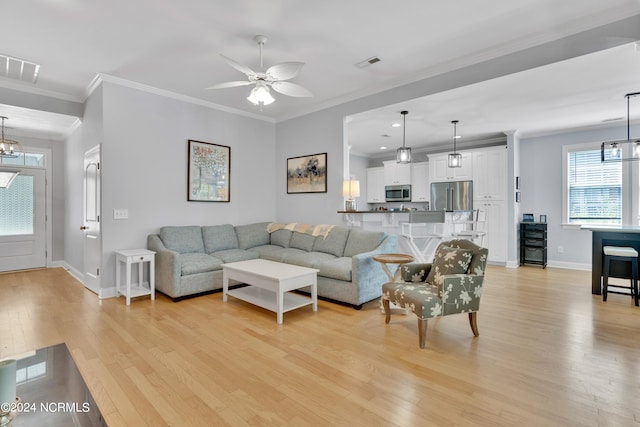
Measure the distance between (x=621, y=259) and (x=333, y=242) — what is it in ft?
12.5

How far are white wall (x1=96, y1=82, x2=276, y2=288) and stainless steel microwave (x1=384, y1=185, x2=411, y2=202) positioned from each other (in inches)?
150

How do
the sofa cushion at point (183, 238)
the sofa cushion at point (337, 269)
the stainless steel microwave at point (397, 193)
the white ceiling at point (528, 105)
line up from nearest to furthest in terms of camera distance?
the white ceiling at point (528, 105) < the sofa cushion at point (337, 269) < the sofa cushion at point (183, 238) < the stainless steel microwave at point (397, 193)

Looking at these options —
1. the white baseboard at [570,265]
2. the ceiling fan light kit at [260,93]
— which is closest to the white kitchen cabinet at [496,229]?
the white baseboard at [570,265]

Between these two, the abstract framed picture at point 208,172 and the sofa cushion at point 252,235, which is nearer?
the abstract framed picture at point 208,172

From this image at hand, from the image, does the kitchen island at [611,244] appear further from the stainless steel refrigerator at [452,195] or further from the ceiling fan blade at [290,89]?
the ceiling fan blade at [290,89]

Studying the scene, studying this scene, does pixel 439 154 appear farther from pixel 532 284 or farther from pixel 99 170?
pixel 99 170

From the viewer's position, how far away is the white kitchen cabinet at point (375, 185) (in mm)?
8398

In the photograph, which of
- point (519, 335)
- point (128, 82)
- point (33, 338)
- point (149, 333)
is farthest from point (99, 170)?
point (519, 335)

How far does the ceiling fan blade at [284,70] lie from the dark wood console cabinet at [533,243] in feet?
18.9

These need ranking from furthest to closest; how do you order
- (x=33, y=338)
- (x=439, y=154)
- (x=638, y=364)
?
(x=439, y=154) → (x=33, y=338) → (x=638, y=364)

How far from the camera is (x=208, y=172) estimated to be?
16.5 feet

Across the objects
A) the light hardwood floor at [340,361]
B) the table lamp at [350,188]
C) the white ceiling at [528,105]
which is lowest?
the light hardwood floor at [340,361]

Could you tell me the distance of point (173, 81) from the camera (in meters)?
4.15

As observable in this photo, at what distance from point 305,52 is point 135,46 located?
5.86ft
